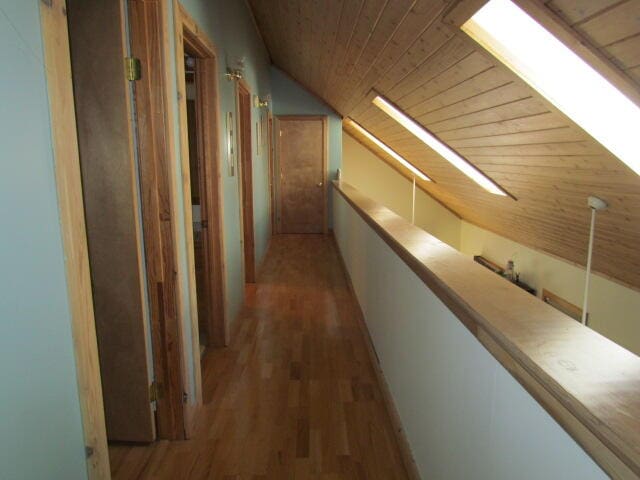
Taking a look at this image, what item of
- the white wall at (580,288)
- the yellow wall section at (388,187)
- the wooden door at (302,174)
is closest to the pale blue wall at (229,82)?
the wooden door at (302,174)

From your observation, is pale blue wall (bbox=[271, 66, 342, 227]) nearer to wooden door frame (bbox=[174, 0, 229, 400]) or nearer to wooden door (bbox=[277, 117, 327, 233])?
wooden door (bbox=[277, 117, 327, 233])

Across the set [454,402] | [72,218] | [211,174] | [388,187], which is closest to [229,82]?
[211,174]

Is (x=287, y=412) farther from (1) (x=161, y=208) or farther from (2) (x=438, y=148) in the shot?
(2) (x=438, y=148)

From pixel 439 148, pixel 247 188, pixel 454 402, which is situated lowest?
pixel 454 402

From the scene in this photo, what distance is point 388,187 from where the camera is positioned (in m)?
8.65

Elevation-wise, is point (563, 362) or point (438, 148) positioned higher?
point (438, 148)

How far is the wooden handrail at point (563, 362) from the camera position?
A: 547mm

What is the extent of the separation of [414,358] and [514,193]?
2501mm

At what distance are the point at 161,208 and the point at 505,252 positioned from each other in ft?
18.7

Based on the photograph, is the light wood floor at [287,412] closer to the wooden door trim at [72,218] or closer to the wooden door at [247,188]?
the wooden door trim at [72,218]

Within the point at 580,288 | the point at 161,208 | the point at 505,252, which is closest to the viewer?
the point at 161,208

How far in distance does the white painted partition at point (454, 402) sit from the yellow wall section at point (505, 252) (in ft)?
8.96

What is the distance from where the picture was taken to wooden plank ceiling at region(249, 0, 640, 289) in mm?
1886

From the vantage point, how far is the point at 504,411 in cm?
89
